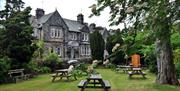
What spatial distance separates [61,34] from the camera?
46438 mm

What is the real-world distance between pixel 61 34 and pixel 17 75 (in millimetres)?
23893

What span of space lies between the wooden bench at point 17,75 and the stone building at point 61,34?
19.7 metres

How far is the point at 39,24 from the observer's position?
143 feet

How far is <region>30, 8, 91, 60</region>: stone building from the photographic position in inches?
1721

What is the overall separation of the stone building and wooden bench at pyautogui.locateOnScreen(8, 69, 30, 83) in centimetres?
1975

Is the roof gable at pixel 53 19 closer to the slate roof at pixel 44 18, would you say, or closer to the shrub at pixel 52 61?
the slate roof at pixel 44 18

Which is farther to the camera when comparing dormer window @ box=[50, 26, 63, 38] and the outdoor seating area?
dormer window @ box=[50, 26, 63, 38]

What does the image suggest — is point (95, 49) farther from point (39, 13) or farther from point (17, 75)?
point (17, 75)

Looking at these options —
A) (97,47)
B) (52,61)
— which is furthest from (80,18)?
(52,61)

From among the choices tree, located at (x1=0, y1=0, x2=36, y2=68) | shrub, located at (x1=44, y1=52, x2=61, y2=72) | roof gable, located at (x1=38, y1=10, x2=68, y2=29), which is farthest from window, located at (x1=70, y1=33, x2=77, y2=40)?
tree, located at (x1=0, y1=0, x2=36, y2=68)

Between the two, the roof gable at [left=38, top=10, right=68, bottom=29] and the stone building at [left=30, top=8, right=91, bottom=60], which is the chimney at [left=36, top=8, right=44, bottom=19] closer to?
the stone building at [left=30, top=8, right=91, bottom=60]

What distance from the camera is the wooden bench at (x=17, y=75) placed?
21239mm

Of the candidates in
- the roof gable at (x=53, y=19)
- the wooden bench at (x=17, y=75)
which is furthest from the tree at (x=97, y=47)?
the wooden bench at (x=17, y=75)

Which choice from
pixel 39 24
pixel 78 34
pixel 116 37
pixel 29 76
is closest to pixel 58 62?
pixel 29 76
